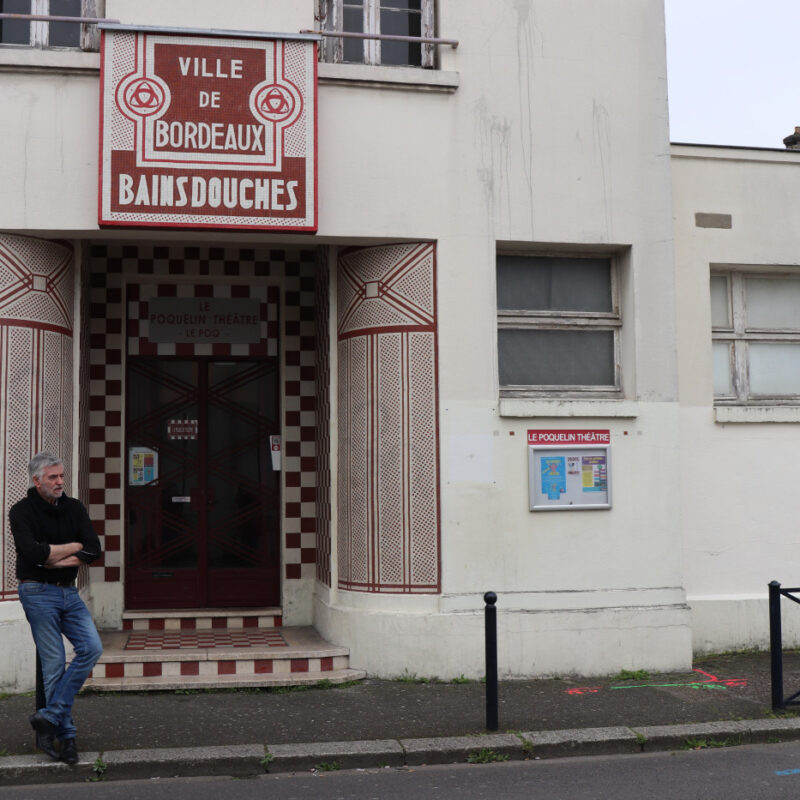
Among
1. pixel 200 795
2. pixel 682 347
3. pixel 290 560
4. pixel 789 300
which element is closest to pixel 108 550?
pixel 290 560

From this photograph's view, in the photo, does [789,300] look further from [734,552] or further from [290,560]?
[290,560]

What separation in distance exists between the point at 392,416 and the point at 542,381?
149 cm

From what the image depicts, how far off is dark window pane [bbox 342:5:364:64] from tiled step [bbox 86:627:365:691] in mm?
5247

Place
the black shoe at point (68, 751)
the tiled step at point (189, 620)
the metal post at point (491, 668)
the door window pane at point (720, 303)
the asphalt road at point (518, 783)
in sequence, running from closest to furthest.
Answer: the asphalt road at point (518, 783) < the black shoe at point (68, 751) < the metal post at point (491, 668) < the tiled step at point (189, 620) < the door window pane at point (720, 303)

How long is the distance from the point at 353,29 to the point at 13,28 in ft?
9.64

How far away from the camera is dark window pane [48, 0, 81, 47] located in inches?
350

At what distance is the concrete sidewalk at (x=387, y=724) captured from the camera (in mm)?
6641

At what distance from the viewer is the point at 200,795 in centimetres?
614

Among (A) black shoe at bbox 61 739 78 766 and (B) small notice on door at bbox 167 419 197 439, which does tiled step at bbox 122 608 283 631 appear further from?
(A) black shoe at bbox 61 739 78 766

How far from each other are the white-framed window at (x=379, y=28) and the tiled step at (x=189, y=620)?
527 cm

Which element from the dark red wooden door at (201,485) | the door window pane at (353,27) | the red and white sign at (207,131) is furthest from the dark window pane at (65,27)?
the dark red wooden door at (201,485)

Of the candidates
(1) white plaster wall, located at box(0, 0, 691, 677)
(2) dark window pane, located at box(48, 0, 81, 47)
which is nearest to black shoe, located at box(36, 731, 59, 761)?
(1) white plaster wall, located at box(0, 0, 691, 677)

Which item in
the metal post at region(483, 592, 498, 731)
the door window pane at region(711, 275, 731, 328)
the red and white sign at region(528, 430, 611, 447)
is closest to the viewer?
the metal post at region(483, 592, 498, 731)

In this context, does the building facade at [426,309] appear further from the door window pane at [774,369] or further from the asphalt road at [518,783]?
the asphalt road at [518,783]
